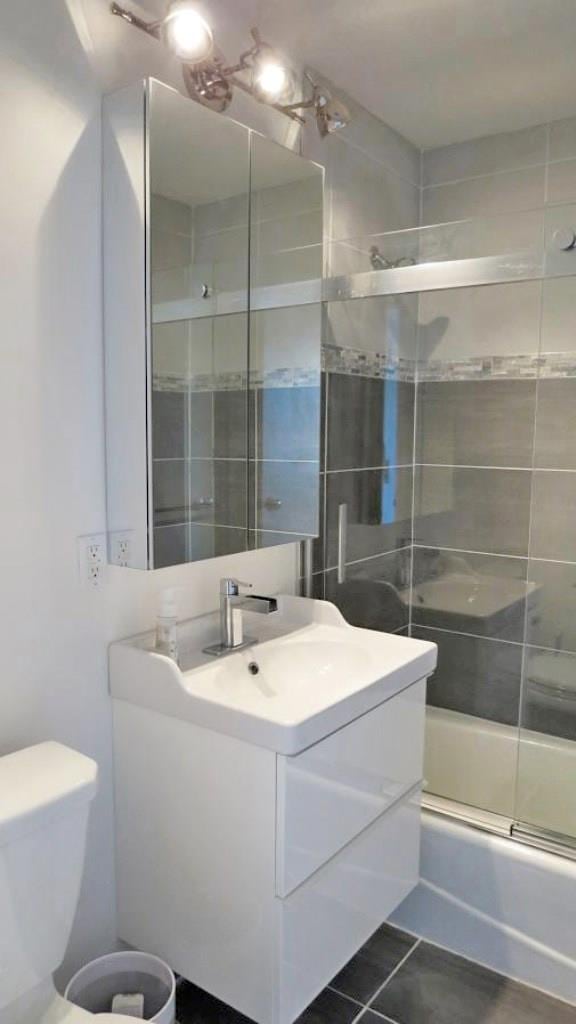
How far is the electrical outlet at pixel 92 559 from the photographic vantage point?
5.17 feet

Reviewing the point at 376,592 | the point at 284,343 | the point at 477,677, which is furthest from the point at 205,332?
the point at 477,677

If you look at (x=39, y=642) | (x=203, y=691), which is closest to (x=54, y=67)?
(x=39, y=642)

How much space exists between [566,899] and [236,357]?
1628mm

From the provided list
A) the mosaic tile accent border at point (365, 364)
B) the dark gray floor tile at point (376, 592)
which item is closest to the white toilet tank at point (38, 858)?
the dark gray floor tile at point (376, 592)

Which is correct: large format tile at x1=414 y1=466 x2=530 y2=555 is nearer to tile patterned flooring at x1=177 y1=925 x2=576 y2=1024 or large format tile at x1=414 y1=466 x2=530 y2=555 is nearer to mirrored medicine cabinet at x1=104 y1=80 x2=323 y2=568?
mirrored medicine cabinet at x1=104 y1=80 x2=323 y2=568

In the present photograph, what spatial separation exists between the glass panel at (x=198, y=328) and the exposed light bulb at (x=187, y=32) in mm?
100

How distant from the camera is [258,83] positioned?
184cm

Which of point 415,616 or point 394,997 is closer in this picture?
point 394,997

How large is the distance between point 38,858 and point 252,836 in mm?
404

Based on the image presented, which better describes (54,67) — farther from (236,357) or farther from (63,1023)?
(63,1023)

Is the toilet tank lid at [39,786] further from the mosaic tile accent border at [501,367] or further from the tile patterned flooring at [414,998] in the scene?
the mosaic tile accent border at [501,367]

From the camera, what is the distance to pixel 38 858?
124 cm

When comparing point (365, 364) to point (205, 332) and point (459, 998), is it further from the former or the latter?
point (459, 998)

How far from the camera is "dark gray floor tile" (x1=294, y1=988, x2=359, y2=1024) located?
1.75m
